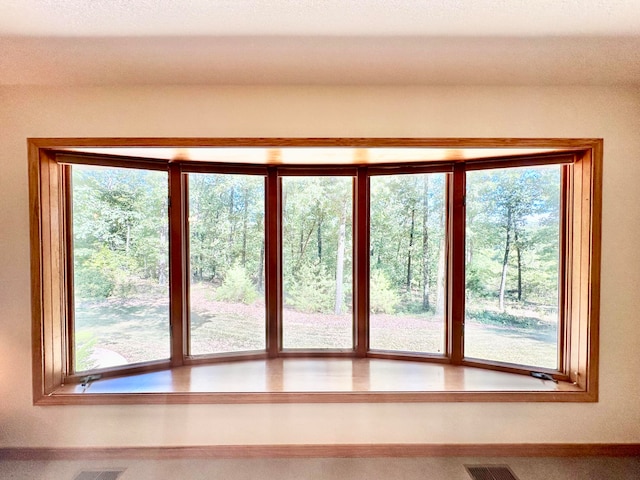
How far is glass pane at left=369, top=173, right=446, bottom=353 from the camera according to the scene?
278cm

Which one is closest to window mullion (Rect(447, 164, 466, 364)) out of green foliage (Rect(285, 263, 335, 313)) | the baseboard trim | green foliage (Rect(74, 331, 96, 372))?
the baseboard trim

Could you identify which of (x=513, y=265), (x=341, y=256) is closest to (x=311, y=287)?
(x=341, y=256)

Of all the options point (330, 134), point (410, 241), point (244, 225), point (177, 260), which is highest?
point (330, 134)

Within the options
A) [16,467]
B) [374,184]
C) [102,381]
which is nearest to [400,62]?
Result: [374,184]

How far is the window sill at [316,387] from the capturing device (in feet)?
7.39

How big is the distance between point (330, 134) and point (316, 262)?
108 centimetres

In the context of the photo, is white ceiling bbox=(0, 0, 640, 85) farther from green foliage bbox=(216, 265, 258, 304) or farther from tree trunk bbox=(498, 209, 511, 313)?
green foliage bbox=(216, 265, 258, 304)

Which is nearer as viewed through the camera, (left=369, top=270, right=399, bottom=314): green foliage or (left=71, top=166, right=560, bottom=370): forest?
(left=71, top=166, right=560, bottom=370): forest

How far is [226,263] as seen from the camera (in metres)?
2.80

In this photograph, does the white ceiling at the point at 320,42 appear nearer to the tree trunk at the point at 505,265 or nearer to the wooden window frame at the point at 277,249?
the wooden window frame at the point at 277,249

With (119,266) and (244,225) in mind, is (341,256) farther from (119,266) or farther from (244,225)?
(119,266)

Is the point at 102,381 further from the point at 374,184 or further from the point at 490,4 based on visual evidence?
the point at 490,4

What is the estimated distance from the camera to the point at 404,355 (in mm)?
2801

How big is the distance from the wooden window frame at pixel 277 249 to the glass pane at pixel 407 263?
0.26ft
